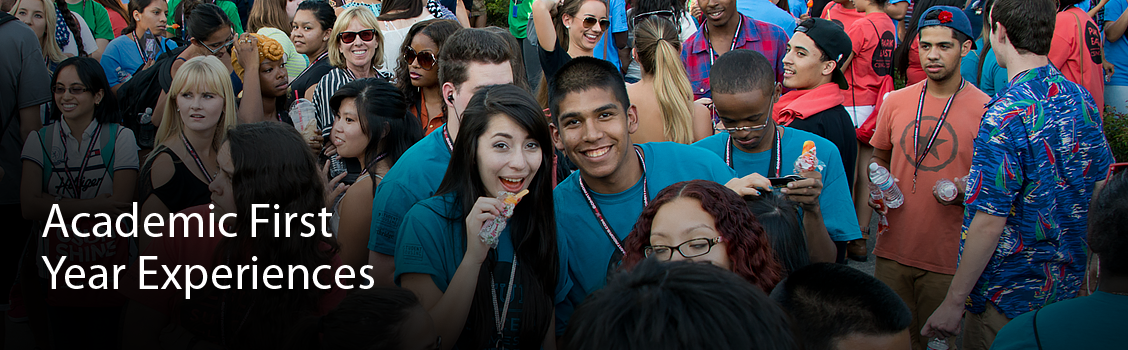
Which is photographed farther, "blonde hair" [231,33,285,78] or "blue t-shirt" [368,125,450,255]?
"blonde hair" [231,33,285,78]

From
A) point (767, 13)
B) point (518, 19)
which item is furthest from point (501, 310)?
point (518, 19)

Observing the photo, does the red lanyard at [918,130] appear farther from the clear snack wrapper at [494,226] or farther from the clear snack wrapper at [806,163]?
the clear snack wrapper at [494,226]

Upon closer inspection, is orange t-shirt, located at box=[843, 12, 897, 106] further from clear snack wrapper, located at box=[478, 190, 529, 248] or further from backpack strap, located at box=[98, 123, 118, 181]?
backpack strap, located at box=[98, 123, 118, 181]

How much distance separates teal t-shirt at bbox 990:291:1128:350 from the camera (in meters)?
1.83

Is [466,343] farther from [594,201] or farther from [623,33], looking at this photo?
[623,33]

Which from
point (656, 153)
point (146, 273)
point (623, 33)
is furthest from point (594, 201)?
point (623, 33)

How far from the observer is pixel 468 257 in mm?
2158

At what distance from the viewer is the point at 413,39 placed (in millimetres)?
4273

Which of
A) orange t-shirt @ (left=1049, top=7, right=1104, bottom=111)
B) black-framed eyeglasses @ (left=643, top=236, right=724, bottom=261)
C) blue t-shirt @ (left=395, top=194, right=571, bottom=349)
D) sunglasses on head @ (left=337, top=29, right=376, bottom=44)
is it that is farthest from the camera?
orange t-shirt @ (left=1049, top=7, right=1104, bottom=111)

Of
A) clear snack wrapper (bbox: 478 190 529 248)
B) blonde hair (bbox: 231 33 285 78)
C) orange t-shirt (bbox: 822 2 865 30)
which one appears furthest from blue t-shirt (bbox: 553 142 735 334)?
orange t-shirt (bbox: 822 2 865 30)

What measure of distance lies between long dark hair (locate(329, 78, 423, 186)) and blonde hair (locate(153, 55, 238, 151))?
0.72m

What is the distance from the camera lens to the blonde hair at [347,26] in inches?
191

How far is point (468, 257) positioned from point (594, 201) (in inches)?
28.6

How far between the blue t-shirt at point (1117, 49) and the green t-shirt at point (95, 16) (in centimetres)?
951
